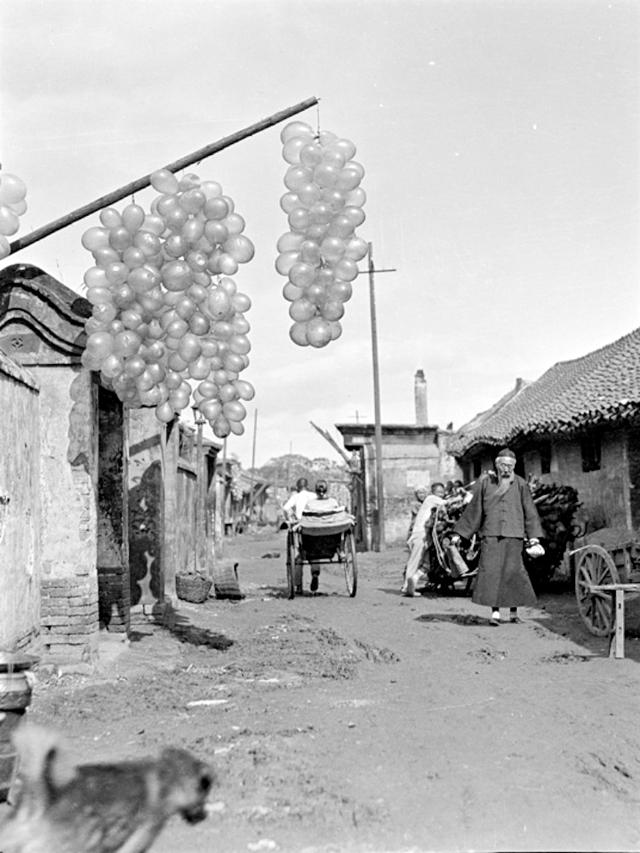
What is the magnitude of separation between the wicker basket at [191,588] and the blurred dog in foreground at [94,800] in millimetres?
7335

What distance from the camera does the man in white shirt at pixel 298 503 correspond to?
1293 cm

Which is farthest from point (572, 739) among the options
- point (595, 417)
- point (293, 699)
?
point (595, 417)

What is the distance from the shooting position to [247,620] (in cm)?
1085

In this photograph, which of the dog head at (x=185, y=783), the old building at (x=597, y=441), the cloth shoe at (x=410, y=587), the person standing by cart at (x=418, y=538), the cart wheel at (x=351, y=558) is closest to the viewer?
the dog head at (x=185, y=783)

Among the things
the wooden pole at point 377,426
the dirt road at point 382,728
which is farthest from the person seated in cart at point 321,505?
the wooden pole at point 377,426

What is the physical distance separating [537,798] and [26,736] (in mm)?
2418

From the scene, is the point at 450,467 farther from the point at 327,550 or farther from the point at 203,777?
the point at 203,777

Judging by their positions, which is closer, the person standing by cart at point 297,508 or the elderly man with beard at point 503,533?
the elderly man with beard at point 503,533

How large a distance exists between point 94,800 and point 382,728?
2.01 meters

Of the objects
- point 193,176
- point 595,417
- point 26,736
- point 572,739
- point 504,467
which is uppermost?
point 193,176

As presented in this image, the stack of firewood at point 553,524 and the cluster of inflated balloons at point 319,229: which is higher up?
the cluster of inflated balloons at point 319,229

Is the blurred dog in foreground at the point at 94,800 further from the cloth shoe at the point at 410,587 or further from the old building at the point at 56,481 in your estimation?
the cloth shoe at the point at 410,587

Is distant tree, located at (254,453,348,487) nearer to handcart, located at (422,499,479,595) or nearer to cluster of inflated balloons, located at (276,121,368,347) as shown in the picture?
handcart, located at (422,499,479,595)

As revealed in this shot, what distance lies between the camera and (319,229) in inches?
261
